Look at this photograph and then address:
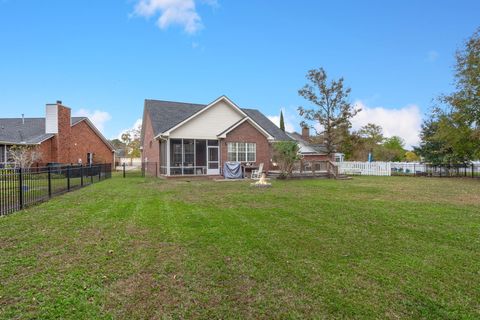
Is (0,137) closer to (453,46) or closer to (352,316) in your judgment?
(352,316)

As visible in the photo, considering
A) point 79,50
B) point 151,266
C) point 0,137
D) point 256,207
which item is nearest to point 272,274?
point 151,266

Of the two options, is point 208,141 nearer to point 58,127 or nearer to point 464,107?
point 58,127

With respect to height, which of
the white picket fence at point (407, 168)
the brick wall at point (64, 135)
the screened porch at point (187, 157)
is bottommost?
the white picket fence at point (407, 168)

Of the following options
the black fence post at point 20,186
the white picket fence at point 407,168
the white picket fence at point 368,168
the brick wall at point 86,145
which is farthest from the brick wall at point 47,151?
the white picket fence at point 407,168

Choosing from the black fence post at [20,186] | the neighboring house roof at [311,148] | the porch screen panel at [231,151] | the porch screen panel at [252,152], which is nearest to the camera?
the black fence post at [20,186]

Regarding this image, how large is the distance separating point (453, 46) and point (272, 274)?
26.2 meters

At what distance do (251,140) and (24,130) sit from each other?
21.5 metres

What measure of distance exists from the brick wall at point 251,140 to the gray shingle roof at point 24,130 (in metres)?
15.7

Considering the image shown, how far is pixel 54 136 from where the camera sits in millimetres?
25016

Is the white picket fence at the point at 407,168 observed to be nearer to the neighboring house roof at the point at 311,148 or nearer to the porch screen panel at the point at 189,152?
the neighboring house roof at the point at 311,148

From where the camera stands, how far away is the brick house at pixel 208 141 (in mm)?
20734

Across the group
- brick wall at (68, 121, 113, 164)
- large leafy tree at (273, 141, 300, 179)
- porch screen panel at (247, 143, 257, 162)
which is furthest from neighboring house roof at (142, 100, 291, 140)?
brick wall at (68, 121, 113, 164)

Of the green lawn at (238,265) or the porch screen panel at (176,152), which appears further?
the porch screen panel at (176,152)

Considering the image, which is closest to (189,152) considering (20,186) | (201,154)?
(201,154)
